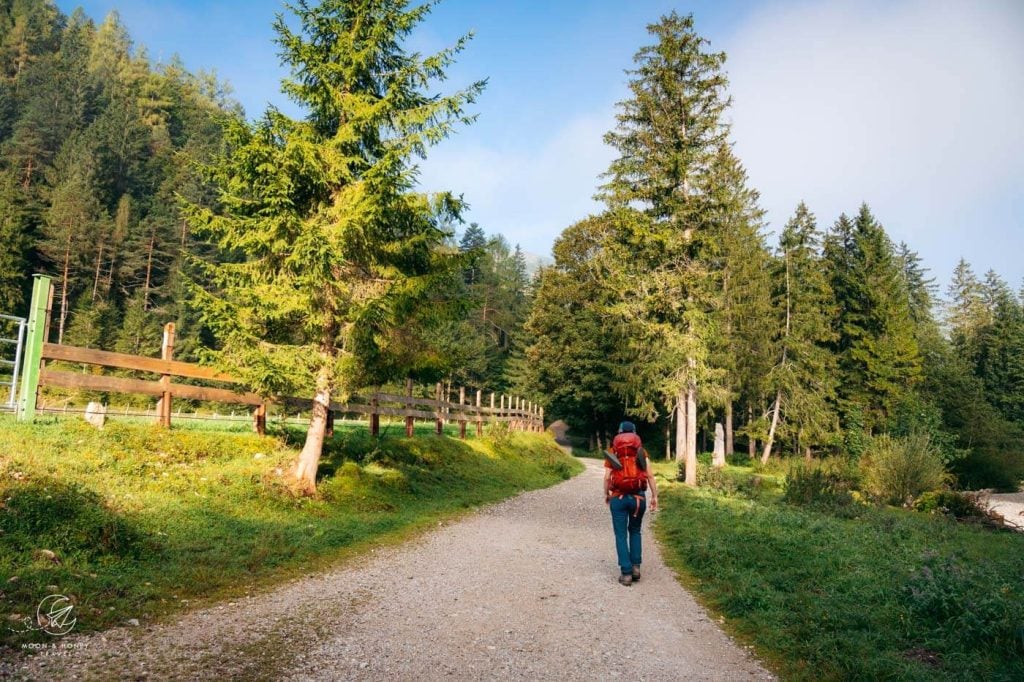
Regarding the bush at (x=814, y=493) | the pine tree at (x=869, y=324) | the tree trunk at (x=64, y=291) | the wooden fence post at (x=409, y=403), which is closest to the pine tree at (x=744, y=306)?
the pine tree at (x=869, y=324)

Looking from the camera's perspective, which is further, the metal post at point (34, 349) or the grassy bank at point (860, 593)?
the metal post at point (34, 349)

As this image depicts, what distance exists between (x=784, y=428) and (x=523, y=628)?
115ft

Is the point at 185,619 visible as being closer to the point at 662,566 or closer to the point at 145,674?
the point at 145,674

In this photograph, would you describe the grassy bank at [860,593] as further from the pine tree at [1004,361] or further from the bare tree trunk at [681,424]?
the pine tree at [1004,361]

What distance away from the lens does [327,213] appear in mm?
10055

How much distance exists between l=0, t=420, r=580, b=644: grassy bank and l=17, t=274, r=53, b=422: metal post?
503 mm

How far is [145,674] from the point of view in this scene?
393cm

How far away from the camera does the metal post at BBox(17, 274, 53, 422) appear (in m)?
8.66

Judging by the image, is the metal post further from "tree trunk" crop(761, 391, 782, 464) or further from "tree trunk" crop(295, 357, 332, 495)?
"tree trunk" crop(761, 391, 782, 464)

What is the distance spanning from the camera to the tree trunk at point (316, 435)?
32.7 feet

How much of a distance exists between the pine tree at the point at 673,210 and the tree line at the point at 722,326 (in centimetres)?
5

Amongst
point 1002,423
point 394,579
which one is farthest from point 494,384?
point 394,579

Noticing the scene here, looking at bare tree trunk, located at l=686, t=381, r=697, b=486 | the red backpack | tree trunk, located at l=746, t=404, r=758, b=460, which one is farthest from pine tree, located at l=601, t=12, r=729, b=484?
tree trunk, located at l=746, t=404, r=758, b=460

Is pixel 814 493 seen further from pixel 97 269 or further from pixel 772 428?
pixel 97 269
